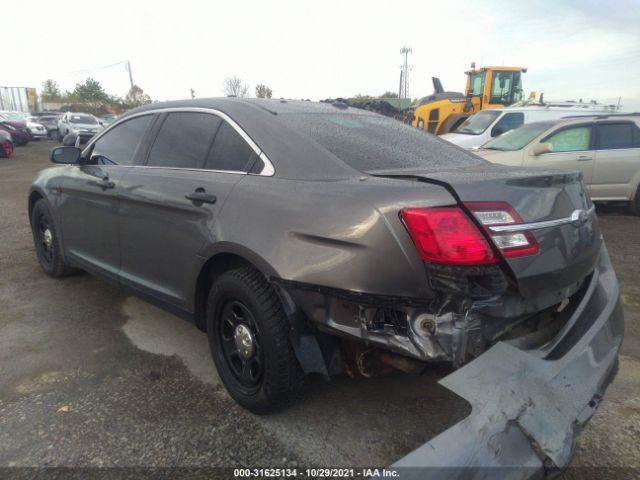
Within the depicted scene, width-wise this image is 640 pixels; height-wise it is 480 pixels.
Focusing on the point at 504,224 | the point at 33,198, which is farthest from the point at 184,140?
the point at 33,198

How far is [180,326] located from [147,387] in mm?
854

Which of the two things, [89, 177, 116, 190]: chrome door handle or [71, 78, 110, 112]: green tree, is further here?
[71, 78, 110, 112]: green tree

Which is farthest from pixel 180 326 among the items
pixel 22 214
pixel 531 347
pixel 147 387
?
pixel 22 214

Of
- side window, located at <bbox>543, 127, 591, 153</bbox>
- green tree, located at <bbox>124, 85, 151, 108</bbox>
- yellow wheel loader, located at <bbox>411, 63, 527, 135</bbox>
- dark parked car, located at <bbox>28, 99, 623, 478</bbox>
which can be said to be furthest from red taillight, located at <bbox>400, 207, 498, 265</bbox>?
green tree, located at <bbox>124, 85, 151, 108</bbox>

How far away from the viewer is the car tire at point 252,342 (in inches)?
89.0

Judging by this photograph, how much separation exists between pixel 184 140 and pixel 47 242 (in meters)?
2.41

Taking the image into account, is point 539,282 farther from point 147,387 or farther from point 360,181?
point 147,387

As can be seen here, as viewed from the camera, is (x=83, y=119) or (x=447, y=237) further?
(x=83, y=119)

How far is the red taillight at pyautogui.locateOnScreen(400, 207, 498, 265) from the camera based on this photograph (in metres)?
1.83

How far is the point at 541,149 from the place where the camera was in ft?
24.7

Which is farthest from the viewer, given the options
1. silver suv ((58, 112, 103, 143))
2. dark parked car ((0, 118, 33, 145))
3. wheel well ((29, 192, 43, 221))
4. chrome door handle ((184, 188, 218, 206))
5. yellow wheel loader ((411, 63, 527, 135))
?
silver suv ((58, 112, 103, 143))

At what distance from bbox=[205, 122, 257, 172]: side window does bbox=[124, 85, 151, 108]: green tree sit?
2247 inches

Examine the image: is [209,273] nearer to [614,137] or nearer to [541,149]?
[541,149]

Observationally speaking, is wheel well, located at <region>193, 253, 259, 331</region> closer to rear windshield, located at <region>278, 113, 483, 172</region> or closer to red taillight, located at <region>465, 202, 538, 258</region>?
rear windshield, located at <region>278, 113, 483, 172</region>
